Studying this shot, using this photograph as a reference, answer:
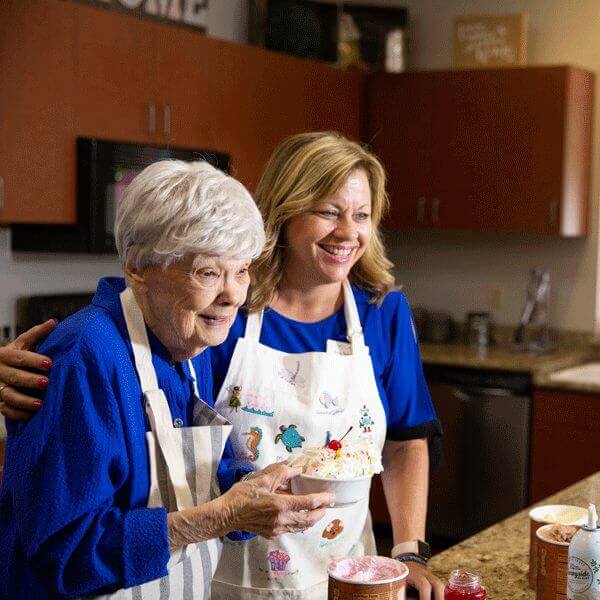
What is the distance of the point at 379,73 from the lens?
4777mm

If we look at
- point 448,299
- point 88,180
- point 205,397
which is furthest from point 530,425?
point 205,397

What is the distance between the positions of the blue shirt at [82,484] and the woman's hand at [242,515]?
3 centimetres

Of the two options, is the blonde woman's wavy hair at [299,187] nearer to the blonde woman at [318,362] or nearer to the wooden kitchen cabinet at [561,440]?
the blonde woman at [318,362]

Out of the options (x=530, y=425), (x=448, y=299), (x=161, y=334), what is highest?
(x=161, y=334)

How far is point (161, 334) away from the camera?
1443 millimetres

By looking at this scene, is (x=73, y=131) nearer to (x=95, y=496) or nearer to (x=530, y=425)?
(x=530, y=425)

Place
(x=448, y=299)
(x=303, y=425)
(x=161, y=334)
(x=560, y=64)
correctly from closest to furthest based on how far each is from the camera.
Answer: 1. (x=161, y=334)
2. (x=303, y=425)
3. (x=560, y=64)
4. (x=448, y=299)

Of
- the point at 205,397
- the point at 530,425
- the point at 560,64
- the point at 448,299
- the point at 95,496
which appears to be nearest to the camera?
the point at 95,496

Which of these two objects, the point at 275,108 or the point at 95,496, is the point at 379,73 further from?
the point at 95,496

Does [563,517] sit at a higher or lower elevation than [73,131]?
lower

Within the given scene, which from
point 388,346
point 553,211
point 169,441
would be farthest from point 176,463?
point 553,211

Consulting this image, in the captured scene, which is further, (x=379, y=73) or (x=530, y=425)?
(x=379, y=73)

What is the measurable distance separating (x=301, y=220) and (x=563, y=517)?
0.76 meters

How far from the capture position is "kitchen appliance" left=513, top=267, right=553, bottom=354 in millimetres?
4621
